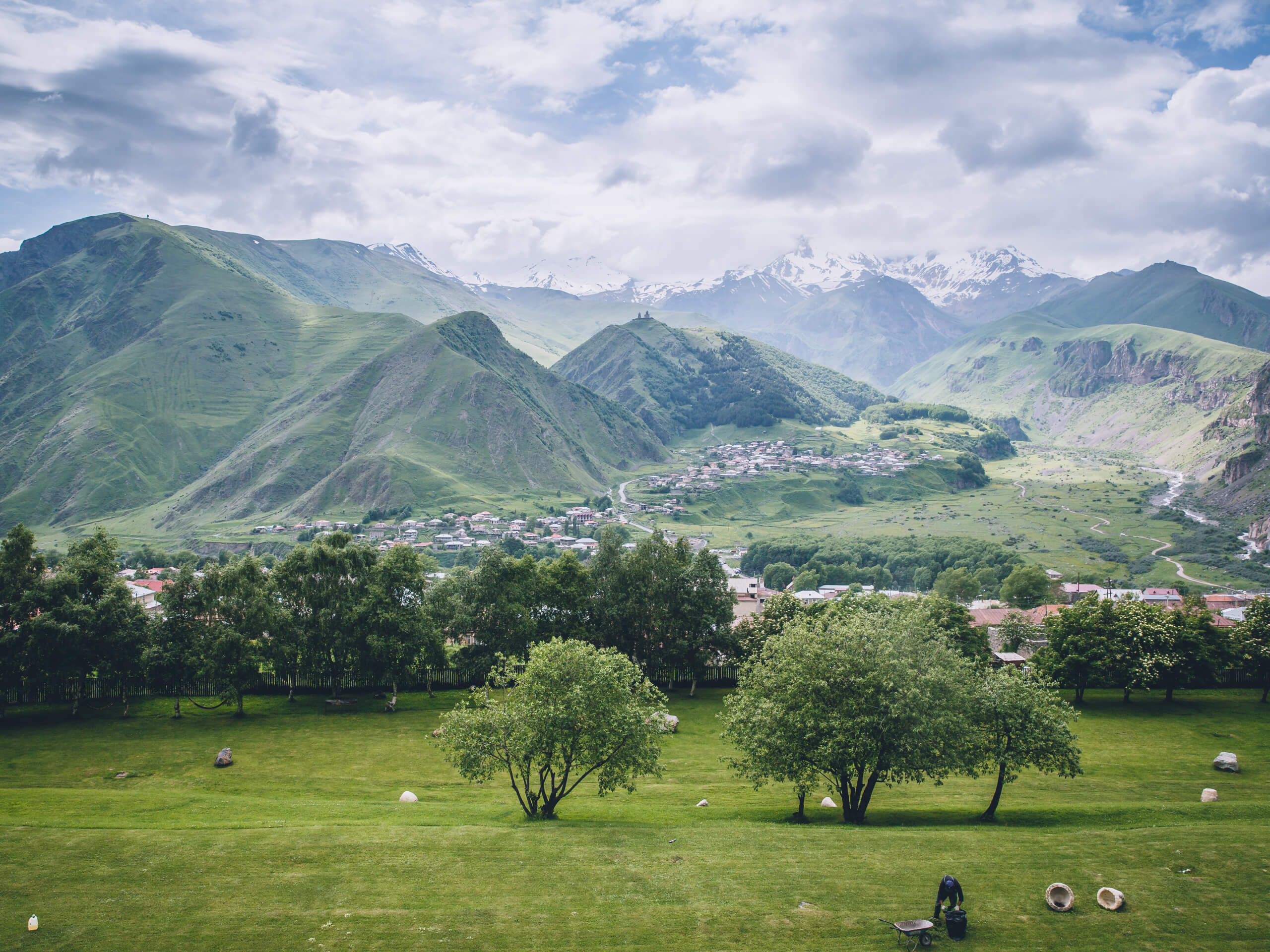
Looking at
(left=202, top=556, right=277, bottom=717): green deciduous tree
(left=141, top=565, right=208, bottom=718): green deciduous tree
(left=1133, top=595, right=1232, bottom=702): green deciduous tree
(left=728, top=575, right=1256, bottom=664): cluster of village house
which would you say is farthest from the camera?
(left=728, top=575, right=1256, bottom=664): cluster of village house

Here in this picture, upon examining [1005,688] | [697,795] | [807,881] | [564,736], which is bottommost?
[697,795]

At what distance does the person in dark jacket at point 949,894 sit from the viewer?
2398 centimetres

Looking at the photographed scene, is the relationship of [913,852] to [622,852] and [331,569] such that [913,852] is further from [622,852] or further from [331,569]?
[331,569]

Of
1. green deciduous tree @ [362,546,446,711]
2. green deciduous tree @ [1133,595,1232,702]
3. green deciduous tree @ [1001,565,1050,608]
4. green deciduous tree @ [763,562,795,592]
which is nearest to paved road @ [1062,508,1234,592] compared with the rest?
green deciduous tree @ [1001,565,1050,608]

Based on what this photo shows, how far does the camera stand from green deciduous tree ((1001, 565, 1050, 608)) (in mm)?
121188

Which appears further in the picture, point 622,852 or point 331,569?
point 331,569

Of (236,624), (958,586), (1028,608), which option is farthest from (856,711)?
(958,586)

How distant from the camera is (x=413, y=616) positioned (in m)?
64.0

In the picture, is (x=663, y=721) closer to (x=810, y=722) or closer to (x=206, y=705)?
(x=810, y=722)

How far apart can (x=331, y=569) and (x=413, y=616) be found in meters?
8.17

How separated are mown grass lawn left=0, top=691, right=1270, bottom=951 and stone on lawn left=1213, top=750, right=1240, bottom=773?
1.78m

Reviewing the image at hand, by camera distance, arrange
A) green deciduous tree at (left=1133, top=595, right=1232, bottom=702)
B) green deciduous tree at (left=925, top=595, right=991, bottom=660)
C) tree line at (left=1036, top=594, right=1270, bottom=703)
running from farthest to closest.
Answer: green deciduous tree at (left=925, top=595, right=991, bottom=660), tree line at (left=1036, top=594, right=1270, bottom=703), green deciduous tree at (left=1133, top=595, right=1232, bottom=702)

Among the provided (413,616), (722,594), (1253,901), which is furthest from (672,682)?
(1253,901)

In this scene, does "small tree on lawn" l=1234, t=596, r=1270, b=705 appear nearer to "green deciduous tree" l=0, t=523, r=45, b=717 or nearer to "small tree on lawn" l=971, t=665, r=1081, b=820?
"small tree on lawn" l=971, t=665, r=1081, b=820
